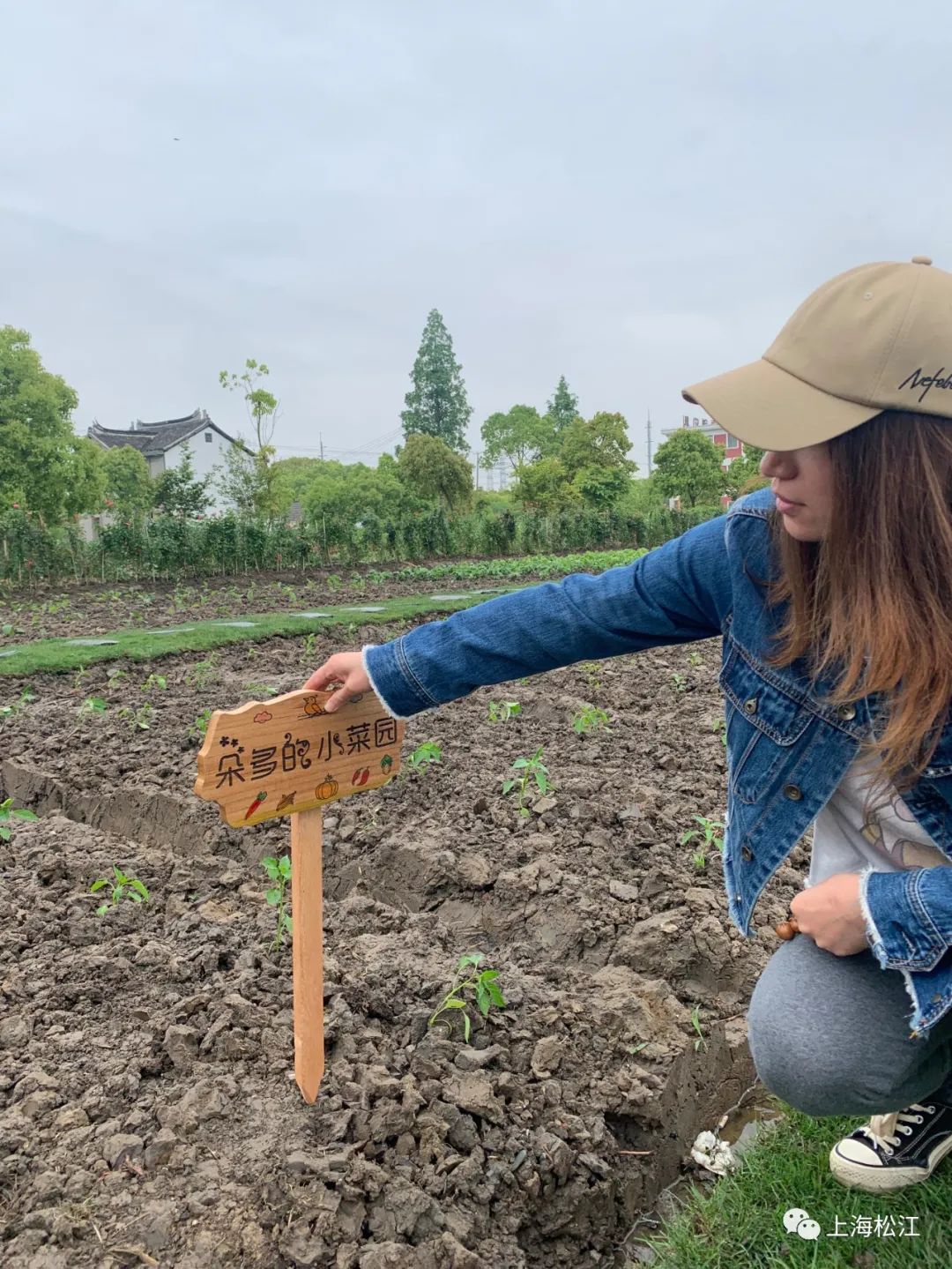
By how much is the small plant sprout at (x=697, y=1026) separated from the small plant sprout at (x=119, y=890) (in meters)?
1.52

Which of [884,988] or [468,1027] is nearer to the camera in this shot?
[884,988]

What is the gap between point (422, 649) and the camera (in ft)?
5.57

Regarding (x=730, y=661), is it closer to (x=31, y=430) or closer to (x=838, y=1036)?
(x=838, y=1036)

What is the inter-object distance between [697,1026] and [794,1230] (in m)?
0.58

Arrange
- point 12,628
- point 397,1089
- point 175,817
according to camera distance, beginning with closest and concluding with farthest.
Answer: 1. point 397,1089
2. point 175,817
3. point 12,628

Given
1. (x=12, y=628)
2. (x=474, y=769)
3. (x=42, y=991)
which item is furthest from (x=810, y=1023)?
(x=12, y=628)

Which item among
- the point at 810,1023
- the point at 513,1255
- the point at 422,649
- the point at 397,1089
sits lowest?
the point at 513,1255

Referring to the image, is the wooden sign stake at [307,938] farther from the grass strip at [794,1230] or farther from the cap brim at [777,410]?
the cap brim at [777,410]

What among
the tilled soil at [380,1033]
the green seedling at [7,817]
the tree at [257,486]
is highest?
the tree at [257,486]

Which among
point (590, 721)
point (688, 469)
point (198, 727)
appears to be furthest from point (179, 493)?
point (590, 721)

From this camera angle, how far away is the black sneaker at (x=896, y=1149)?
1.68 meters

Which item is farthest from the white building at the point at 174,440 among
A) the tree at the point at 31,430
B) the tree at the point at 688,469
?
the tree at the point at 31,430

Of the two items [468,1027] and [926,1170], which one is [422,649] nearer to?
[468,1027]

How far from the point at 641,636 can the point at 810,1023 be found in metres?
0.72
